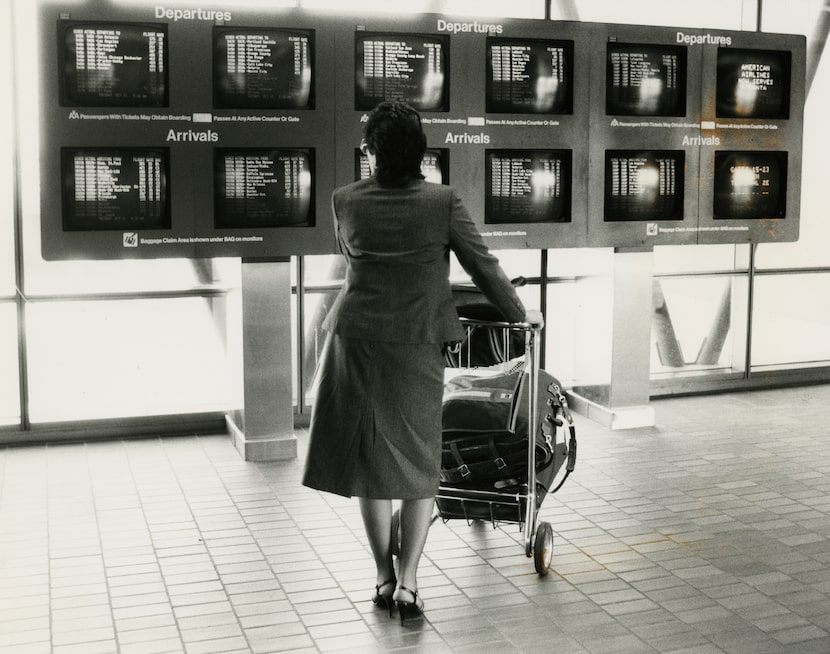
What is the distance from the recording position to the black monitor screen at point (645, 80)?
24.3 feet

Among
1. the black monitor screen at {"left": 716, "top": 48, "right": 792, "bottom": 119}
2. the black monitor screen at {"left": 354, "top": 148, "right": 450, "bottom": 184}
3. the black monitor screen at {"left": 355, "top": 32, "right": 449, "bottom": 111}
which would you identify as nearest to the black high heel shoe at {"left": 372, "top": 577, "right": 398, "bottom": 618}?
the black monitor screen at {"left": 354, "top": 148, "right": 450, "bottom": 184}

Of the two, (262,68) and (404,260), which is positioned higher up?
(262,68)

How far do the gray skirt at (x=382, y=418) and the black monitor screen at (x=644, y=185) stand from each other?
3.53 m

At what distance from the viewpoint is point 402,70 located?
6.85 meters

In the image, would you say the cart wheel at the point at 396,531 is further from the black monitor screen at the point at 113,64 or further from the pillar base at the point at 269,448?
the black monitor screen at the point at 113,64

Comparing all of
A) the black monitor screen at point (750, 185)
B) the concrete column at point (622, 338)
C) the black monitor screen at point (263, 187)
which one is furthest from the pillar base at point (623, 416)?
the black monitor screen at point (263, 187)

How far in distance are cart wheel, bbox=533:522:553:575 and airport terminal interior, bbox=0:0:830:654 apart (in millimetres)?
24

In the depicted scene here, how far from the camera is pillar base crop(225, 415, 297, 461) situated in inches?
276

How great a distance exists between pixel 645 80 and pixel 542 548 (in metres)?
3.85

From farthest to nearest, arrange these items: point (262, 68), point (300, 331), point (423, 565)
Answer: point (300, 331), point (262, 68), point (423, 565)

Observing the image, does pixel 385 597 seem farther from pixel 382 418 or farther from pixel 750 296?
pixel 750 296

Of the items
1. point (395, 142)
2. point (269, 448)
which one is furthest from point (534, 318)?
point (269, 448)

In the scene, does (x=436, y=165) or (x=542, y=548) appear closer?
(x=542, y=548)

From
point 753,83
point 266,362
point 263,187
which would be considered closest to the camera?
point 263,187
